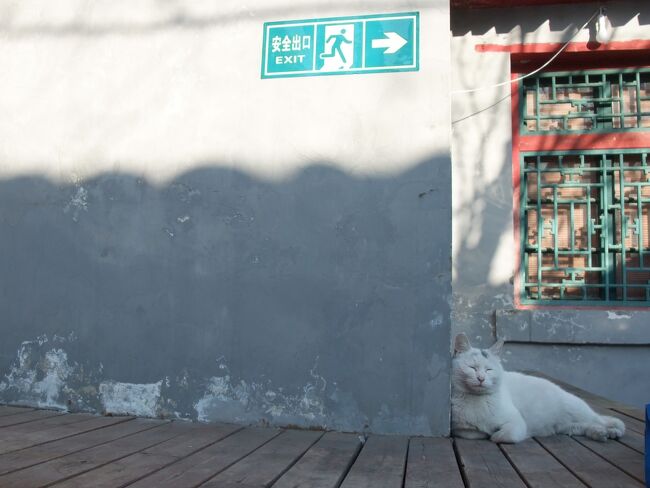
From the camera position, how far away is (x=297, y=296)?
2604mm

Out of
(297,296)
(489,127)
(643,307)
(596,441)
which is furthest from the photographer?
(489,127)

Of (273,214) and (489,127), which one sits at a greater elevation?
(489,127)

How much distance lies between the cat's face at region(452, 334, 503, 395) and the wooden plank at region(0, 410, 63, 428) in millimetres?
1989

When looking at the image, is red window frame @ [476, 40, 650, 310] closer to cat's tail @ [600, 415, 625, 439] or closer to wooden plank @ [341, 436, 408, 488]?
cat's tail @ [600, 415, 625, 439]

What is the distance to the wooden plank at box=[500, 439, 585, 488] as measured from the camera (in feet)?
5.77

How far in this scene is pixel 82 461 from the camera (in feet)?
6.06

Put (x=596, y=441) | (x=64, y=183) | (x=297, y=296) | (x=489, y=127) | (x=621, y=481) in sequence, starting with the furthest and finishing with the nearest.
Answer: (x=489, y=127) → (x=64, y=183) → (x=297, y=296) → (x=596, y=441) → (x=621, y=481)

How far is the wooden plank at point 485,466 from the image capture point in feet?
5.80

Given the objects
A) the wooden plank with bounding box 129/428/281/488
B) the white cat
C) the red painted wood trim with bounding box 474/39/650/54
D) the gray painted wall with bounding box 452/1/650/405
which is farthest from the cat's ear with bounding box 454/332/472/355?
the red painted wood trim with bounding box 474/39/650/54

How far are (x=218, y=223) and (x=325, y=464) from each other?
1.33 metres

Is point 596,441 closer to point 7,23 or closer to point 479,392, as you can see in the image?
point 479,392

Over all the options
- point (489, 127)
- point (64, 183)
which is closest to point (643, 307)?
point (489, 127)

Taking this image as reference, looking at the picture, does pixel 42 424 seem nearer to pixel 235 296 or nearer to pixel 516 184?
pixel 235 296

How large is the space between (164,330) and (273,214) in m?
0.81
